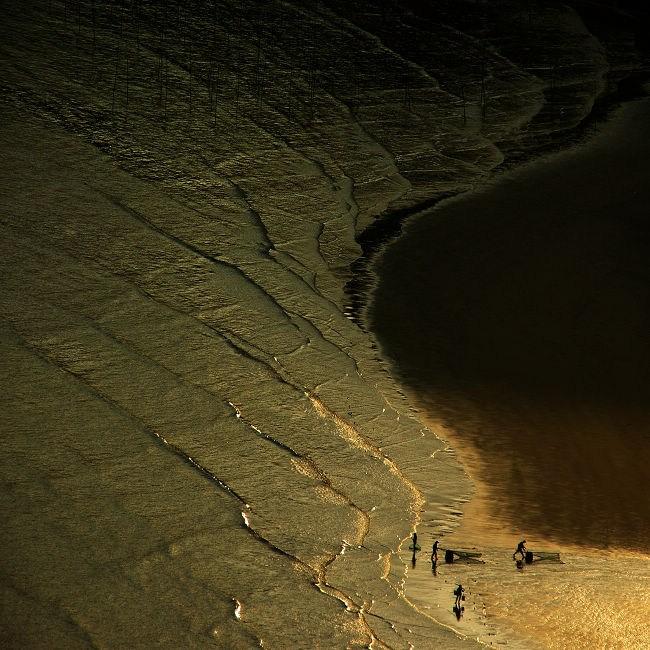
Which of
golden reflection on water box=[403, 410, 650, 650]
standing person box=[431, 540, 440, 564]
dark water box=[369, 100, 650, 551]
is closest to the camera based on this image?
golden reflection on water box=[403, 410, 650, 650]

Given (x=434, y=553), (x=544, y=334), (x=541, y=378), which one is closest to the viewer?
(x=434, y=553)

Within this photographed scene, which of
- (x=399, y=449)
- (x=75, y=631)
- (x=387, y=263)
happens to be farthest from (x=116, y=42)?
(x=75, y=631)

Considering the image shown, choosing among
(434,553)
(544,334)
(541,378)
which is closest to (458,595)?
(434,553)

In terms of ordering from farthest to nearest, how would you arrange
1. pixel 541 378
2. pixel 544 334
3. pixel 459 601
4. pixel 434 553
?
1. pixel 544 334
2. pixel 541 378
3. pixel 434 553
4. pixel 459 601

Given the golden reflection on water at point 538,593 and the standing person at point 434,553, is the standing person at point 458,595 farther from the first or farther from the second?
the standing person at point 434,553

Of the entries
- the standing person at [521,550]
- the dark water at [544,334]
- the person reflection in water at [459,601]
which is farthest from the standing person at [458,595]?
the dark water at [544,334]

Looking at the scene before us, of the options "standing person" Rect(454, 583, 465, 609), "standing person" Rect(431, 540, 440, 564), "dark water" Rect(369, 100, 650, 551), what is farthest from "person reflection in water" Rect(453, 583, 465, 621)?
"dark water" Rect(369, 100, 650, 551)

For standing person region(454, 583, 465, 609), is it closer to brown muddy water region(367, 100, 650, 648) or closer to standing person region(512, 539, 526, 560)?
brown muddy water region(367, 100, 650, 648)

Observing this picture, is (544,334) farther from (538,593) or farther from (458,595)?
(458,595)

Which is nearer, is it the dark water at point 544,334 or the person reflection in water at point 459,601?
the person reflection in water at point 459,601
